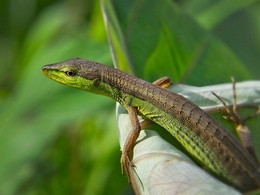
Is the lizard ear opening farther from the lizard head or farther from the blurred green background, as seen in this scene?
the blurred green background

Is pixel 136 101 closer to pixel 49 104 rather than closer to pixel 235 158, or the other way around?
pixel 235 158

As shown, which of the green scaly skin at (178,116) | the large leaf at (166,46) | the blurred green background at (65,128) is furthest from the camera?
the blurred green background at (65,128)

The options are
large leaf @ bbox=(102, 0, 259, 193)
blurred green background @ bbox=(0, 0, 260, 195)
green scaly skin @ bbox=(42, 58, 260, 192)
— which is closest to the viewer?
green scaly skin @ bbox=(42, 58, 260, 192)

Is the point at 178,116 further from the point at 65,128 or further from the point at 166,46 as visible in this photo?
the point at 65,128

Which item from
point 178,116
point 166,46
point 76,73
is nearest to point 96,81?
point 76,73

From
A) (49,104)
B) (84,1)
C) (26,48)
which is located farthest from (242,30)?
(49,104)

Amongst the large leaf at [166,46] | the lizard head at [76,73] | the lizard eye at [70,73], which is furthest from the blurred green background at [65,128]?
the lizard eye at [70,73]

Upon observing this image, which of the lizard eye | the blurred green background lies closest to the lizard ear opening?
the lizard eye

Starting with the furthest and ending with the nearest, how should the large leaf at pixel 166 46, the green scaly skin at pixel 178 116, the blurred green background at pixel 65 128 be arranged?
the blurred green background at pixel 65 128 → the large leaf at pixel 166 46 → the green scaly skin at pixel 178 116

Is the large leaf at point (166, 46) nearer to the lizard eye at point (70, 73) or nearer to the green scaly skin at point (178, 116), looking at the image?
the green scaly skin at point (178, 116)

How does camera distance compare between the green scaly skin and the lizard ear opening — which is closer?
the green scaly skin

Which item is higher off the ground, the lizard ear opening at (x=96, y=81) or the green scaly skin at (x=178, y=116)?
the lizard ear opening at (x=96, y=81)
